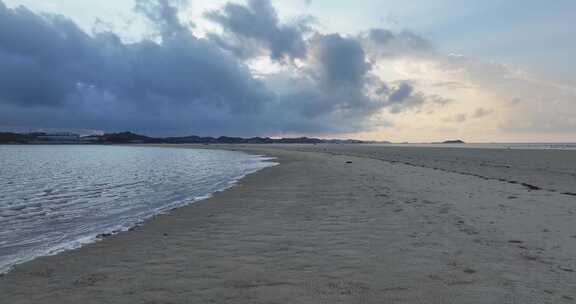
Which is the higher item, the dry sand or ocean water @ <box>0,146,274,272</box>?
the dry sand

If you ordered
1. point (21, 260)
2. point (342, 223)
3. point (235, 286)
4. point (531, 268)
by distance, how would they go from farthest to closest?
point (342, 223) < point (21, 260) < point (531, 268) < point (235, 286)

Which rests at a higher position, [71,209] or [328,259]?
[328,259]

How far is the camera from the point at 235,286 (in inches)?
230

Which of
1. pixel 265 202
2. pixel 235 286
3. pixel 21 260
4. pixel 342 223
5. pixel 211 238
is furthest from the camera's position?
pixel 265 202

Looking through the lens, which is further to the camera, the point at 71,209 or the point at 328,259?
the point at 71,209

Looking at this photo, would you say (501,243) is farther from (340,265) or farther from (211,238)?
(211,238)

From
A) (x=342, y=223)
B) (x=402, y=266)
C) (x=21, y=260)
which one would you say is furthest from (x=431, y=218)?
(x=21, y=260)

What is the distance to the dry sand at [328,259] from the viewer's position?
551 centimetres

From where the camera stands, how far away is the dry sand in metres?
5.51

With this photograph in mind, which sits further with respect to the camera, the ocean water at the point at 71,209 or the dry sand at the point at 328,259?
the ocean water at the point at 71,209

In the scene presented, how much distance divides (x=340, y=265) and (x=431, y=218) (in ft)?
17.5

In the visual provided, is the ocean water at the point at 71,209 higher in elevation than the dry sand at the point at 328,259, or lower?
lower

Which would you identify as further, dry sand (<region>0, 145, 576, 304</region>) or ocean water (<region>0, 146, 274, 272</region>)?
ocean water (<region>0, 146, 274, 272</region>)

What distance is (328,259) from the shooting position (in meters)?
7.22
